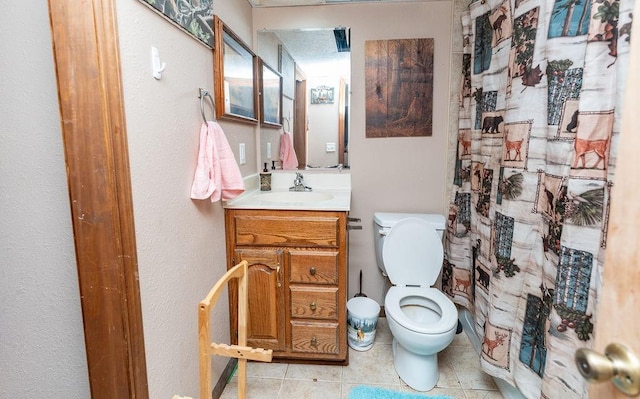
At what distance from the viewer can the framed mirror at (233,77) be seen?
4.96 ft

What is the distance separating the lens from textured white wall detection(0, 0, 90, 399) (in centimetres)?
89

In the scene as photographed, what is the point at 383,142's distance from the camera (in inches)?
84.8

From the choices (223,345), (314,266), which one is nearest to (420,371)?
(314,266)

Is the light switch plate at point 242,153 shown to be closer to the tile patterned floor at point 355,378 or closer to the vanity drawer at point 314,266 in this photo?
the vanity drawer at point 314,266

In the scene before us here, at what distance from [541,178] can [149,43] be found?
140cm

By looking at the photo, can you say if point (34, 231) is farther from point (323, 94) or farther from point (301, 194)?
point (323, 94)

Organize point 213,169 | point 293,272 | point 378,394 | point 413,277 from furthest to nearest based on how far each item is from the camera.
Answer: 1. point 413,277
2. point 293,272
3. point 378,394
4. point 213,169

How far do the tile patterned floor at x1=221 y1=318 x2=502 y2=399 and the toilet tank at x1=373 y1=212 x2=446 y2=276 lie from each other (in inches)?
21.6

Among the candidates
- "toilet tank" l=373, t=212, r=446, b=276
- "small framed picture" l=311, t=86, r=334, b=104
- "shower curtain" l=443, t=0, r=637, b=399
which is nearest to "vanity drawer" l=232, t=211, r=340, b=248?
"toilet tank" l=373, t=212, r=446, b=276

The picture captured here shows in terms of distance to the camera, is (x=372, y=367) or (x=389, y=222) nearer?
(x=372, y=367)

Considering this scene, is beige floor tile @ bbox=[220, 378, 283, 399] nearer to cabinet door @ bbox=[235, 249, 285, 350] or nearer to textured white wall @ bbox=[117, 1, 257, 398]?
cabinet door @ bbox=[235, 249, 285, 350]

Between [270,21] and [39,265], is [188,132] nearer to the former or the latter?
[39,265]

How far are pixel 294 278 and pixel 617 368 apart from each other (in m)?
1.40

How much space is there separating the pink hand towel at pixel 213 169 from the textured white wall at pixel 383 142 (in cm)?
96
